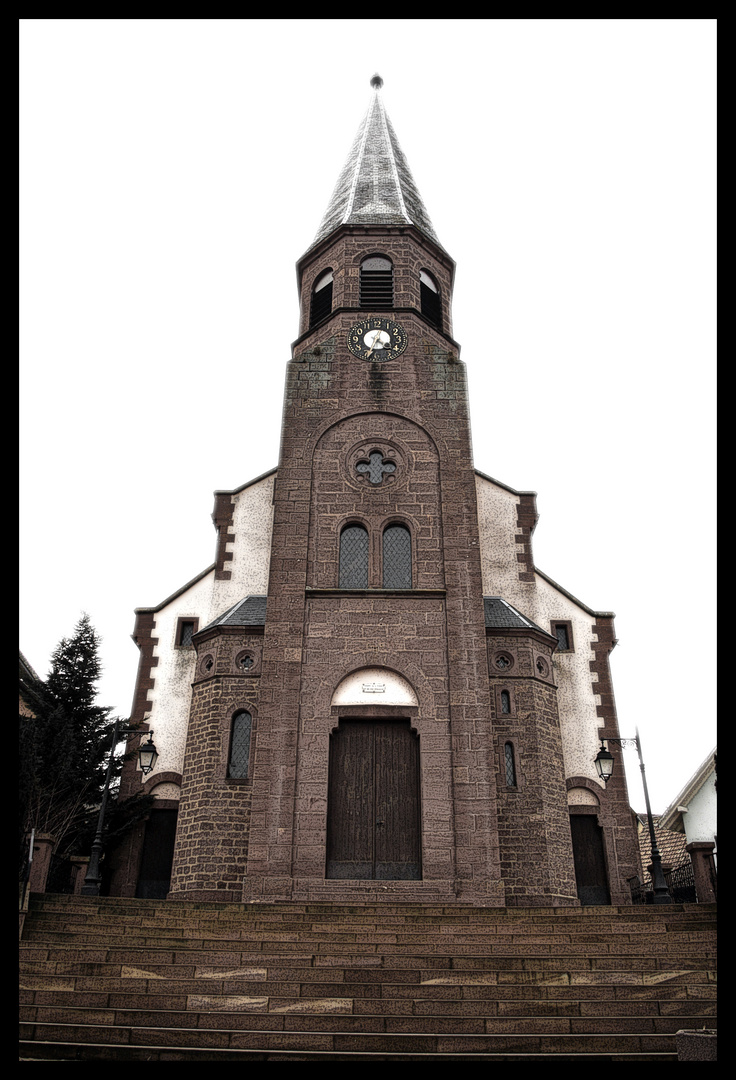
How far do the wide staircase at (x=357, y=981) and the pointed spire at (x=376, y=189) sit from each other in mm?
20333

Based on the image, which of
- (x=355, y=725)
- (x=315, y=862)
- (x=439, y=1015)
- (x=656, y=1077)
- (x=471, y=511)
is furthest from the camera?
(x=471, y=511)

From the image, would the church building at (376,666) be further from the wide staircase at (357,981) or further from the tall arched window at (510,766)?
the wide staircase at (357,981)

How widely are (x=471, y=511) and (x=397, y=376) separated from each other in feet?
15.5

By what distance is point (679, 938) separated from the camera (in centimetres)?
1195

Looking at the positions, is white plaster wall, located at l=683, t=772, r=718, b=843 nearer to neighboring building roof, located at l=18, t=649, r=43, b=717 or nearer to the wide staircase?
the wide staircase

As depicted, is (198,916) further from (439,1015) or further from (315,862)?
(439,1015)

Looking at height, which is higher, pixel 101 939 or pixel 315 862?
pixel 315 862

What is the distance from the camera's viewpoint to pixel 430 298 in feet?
82.9

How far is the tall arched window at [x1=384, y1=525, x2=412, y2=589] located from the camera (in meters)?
20.2

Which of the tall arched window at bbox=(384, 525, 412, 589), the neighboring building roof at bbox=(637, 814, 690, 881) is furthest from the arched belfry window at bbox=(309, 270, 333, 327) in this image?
the neighboring building roof at bbox=(637, 814, 690, 881)

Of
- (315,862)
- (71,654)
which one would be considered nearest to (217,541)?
(71,654)

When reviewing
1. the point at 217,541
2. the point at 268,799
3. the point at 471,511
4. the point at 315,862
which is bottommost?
the point at 315,862

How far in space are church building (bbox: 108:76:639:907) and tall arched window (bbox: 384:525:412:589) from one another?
62mm

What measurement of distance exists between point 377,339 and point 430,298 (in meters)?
3.18
